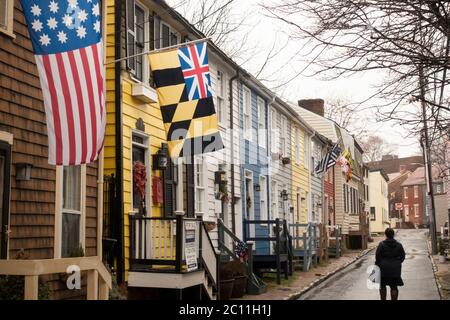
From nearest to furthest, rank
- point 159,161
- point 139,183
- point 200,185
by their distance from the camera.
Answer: point 139,183
point 159,161
point 200,185

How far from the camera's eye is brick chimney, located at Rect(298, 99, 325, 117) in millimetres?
39094

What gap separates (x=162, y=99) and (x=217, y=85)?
A: 6662 millimetres

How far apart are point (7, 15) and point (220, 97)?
9.28 m

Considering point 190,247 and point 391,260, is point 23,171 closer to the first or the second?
point 190,247

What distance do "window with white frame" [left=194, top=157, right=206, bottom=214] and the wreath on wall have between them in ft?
10.7

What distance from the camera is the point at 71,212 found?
370 inches

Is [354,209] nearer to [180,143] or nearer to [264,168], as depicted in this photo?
[264,168]

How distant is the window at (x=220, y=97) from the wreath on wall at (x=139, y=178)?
220 inches

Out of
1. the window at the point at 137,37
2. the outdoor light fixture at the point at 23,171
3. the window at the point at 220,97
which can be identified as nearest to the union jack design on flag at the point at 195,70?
the window at the point at 137,37

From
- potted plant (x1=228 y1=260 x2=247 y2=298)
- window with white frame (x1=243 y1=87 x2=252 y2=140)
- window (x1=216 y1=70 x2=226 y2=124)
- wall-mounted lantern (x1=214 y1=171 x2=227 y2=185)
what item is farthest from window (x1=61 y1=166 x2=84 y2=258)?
window with white frame (x1=243 y1=87 x2=252 y2=140)

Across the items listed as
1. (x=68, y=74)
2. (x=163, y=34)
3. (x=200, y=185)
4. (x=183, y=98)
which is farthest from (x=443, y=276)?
(x=68, y=74)

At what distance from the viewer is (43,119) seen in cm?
873

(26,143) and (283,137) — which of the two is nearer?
(26,143)
